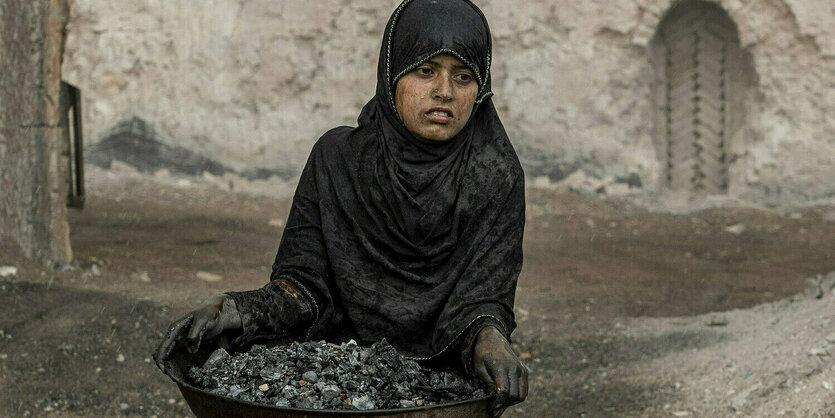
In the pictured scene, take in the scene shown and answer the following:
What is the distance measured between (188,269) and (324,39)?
4.56m

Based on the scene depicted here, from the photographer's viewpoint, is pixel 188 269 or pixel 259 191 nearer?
pixel 188 269

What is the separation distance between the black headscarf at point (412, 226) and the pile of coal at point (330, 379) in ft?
0.63

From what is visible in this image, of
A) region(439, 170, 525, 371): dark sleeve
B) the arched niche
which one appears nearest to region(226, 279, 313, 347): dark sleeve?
region(439, 170, 525, 371): dark sleeve

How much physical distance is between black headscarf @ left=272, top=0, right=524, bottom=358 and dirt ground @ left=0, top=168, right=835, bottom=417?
6.02 feet

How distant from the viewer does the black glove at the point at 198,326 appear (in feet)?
8.52

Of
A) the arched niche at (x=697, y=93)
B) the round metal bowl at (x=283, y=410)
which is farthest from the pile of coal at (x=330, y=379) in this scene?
the arched niche at (x=697, y=93)

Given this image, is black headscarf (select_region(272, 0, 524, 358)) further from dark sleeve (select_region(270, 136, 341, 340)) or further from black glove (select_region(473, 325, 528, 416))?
black glove (select_region(473, 325, 528, 416))

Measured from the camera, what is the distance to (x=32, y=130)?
5984 millimetres

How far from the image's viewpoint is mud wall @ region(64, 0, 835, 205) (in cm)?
1091

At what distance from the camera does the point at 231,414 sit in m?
2.38

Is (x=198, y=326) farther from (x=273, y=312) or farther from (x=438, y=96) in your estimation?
(x=438, y=96)

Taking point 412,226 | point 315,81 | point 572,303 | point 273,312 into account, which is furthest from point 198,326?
point 315,81

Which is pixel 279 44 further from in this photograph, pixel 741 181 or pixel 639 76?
pixel 741 181

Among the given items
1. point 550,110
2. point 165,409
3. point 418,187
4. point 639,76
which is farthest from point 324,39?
point 418,187
